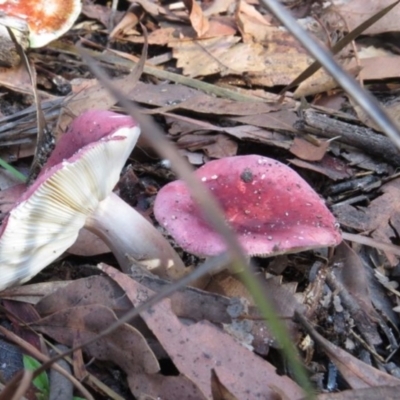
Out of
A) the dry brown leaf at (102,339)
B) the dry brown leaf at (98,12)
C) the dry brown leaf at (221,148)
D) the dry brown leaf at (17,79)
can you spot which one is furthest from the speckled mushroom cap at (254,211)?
the dry brown leaf at (98,12)

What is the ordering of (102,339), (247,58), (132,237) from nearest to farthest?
(102,339) < (132,237) < (247,58)

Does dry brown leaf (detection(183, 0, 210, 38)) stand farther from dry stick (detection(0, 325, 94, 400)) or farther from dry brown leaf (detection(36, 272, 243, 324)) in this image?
dry stick (detection(0, 325, 94, 400))

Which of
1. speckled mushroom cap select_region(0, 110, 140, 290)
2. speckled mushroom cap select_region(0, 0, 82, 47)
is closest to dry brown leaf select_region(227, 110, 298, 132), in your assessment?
speckled mushroom cap select_region(0, 110, 140, 290)

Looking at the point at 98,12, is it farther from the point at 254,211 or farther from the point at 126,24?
the point at 254,211

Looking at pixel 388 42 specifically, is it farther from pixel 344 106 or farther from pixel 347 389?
pixel 347 389

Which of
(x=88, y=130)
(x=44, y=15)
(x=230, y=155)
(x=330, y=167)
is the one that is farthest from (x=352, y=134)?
(x=44, y=15)
